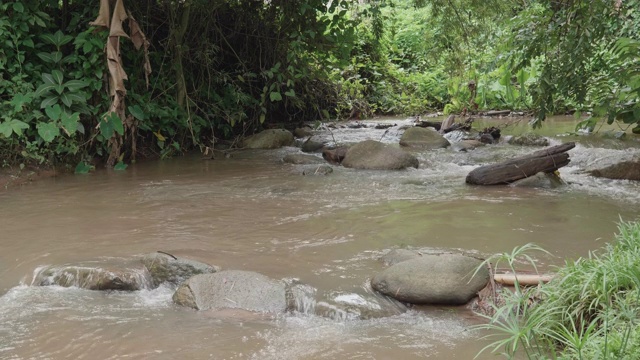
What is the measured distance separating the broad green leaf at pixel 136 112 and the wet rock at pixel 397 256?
16.0ft

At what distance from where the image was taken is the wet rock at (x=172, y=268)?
3.92 metres

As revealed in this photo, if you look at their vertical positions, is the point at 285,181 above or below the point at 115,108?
below

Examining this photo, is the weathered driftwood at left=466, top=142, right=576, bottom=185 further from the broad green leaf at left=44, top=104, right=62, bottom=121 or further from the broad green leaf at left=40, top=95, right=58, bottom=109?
the broad green leaf at left=40, top=95, right=58, bottom=109

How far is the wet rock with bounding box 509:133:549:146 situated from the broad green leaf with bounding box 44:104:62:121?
21.6ft

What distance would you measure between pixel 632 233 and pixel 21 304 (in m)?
3.45

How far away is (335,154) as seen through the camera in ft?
28.2

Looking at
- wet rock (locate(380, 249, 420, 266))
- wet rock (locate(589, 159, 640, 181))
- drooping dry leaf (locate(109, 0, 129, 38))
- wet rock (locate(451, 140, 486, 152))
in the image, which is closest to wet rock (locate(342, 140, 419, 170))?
wet rock (locate(451, 140, 486, 152))

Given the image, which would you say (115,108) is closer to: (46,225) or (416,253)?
(46,225)

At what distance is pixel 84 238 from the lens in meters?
4.87

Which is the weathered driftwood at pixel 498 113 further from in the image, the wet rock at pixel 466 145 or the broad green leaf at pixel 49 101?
the broad green leaf at pixel 49 101

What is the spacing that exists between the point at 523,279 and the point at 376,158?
15.6 feet

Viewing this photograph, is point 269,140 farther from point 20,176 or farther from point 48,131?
point 20,176

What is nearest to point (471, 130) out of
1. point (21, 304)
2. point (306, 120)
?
point (306, 120)

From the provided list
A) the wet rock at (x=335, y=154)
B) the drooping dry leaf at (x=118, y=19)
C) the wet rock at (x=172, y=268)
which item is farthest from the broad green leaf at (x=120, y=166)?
the wet rock at (x=172, y=268)
